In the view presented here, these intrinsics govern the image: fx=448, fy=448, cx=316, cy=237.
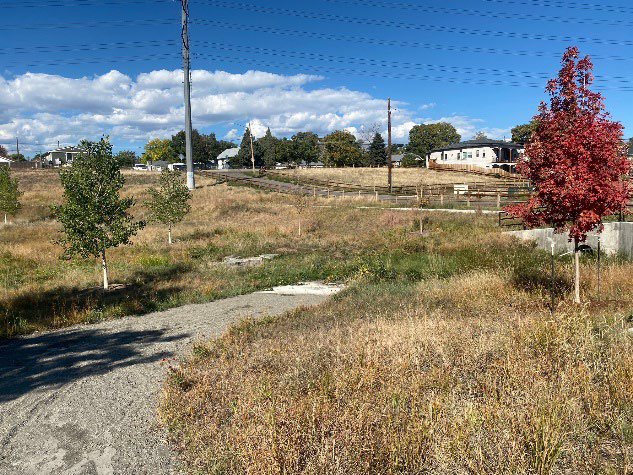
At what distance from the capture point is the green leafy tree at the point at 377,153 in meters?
111

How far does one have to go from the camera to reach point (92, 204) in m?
17.2

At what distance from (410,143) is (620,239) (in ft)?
393

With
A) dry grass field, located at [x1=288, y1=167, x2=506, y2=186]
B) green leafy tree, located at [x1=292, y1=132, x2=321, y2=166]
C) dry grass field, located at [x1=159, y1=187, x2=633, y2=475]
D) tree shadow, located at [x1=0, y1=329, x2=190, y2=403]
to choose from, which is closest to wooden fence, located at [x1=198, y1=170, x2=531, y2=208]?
dry grass field, located at [x1=288, y1=167, x2=506, y2=186]

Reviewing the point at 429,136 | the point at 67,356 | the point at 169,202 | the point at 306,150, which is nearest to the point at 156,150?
the point at 306,150

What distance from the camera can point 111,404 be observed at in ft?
25.6

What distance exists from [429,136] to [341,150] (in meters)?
40.7

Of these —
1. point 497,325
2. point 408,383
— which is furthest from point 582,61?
point 408,383

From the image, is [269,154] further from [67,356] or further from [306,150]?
[67,356]

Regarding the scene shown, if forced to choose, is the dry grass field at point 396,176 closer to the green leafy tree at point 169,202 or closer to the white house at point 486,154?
the white house at point 486,154

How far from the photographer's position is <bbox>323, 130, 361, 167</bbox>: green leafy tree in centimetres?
10650

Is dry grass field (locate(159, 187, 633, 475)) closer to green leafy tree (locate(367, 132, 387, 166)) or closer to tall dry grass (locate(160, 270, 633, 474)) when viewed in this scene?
tall dry grass (locate(160, 270, 633, 474))

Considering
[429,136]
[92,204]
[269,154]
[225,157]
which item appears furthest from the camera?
[429,136]

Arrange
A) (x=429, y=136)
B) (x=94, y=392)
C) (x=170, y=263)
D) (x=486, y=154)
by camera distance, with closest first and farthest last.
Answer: (x=94, y=392) < (x=170, y=263) < (x=486, y=154) < (x=429, y=136)

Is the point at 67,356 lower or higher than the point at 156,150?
lower
